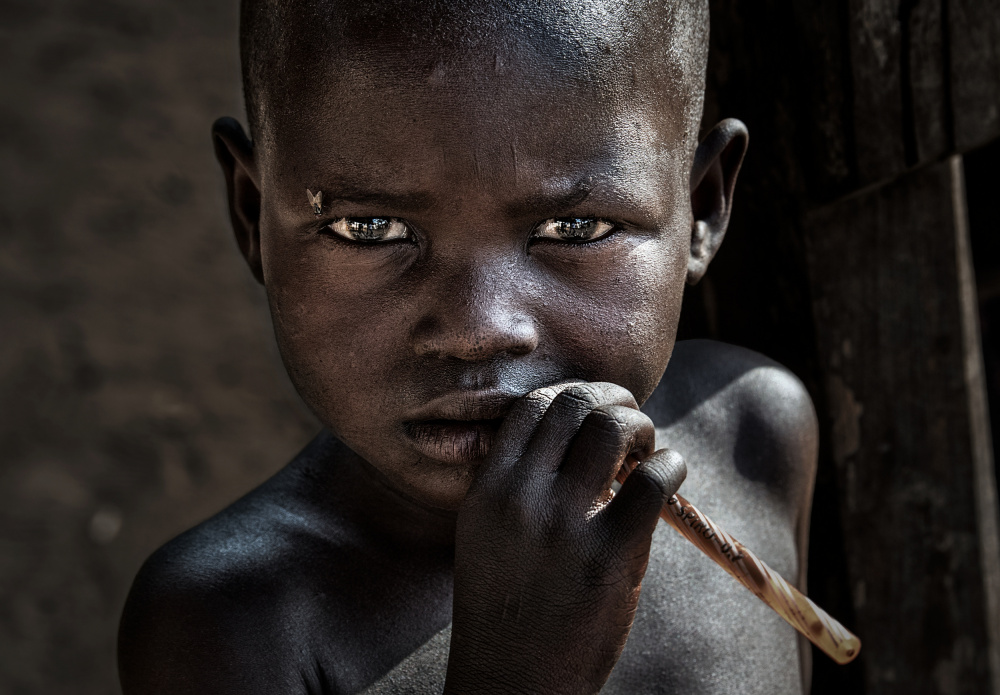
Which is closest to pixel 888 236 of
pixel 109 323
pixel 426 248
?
pixel 426 248

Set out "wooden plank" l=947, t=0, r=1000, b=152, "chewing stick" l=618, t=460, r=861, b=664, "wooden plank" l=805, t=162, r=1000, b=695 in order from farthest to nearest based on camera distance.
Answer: "wooden plank" l=805, t=162, r=1000, b=695
"wooden plank" l=947, t=0, r=1000, b=152
"chewing stick" l=618, t=460, r=861, b=664

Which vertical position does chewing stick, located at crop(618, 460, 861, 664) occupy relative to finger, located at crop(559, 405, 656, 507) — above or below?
below

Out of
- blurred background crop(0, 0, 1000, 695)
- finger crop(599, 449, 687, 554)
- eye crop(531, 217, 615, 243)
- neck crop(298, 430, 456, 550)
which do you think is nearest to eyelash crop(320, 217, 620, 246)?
eye crop(531, 217, 615, 243)

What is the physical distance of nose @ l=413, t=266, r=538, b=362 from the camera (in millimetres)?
867

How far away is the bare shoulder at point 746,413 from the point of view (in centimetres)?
138

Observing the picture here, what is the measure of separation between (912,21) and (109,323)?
78.2 inches

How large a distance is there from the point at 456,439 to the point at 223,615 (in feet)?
1.06

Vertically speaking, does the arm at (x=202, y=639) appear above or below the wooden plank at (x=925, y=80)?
below

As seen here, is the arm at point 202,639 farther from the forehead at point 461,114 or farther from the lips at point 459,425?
the forehead at point 461,114

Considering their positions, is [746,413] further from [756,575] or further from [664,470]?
[664,470]

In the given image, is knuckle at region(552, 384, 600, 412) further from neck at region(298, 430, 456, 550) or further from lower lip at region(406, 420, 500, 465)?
neck at region(298, 430, 456, 550)

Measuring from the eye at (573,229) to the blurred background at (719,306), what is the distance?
0.58m

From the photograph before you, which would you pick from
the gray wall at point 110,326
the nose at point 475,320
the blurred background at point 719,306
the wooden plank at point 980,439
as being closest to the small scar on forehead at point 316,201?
the nose at point 475,320

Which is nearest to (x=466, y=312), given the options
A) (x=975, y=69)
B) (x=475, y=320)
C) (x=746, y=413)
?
(x=475, y=320)
